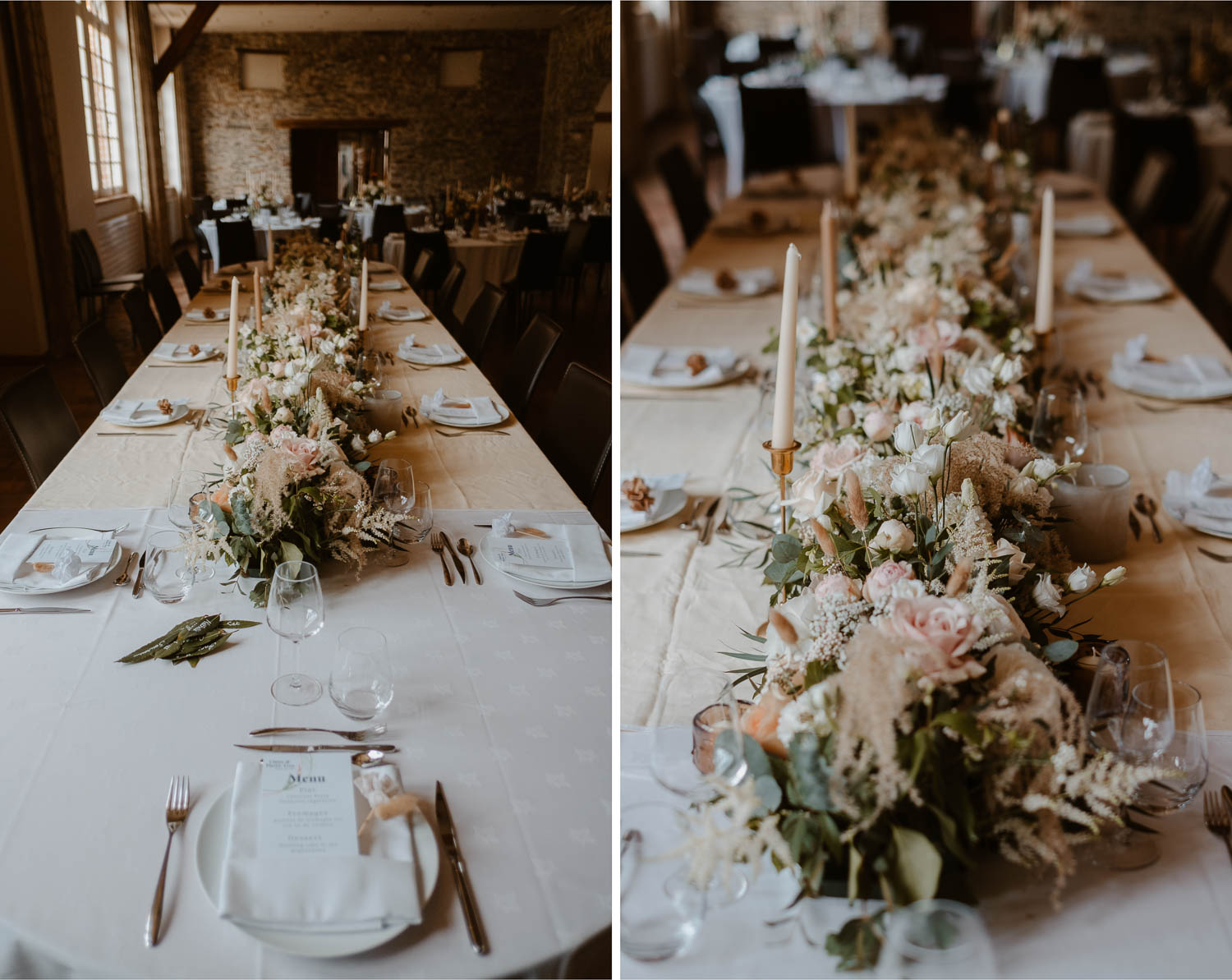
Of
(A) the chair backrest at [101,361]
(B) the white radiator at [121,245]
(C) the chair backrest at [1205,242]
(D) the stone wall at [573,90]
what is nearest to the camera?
(A) the chair backrest at [101,361]

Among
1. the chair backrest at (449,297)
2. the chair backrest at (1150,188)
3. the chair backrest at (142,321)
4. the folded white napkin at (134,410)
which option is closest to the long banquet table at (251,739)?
the folded white napkin at (134,410)

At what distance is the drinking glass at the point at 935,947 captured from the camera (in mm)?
876

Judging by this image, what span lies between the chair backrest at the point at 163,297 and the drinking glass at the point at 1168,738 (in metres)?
4.79

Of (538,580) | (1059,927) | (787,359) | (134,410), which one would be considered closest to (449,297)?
(134,410)

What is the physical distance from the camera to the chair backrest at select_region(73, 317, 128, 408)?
3562 millimetres

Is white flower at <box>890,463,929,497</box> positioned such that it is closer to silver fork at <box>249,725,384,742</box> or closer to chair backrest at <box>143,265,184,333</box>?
silver fork at <box>249,725,384,742</box>

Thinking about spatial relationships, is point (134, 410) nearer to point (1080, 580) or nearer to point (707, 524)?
point (707, 524)

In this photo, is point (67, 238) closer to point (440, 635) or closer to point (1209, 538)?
point (440, 635)

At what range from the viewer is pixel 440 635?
166 cm

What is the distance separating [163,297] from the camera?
16.5ft

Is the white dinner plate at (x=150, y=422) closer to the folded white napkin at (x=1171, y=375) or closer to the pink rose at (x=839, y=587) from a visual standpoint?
the pink rose at (x=839, y=587)

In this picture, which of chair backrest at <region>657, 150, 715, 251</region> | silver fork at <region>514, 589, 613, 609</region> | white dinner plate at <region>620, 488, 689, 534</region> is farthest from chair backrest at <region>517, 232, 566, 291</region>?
silver fork at <region>514, 589, 613, 609</region>

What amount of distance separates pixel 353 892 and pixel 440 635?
63 centimetres

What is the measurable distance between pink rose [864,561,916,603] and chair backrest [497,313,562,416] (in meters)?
2.42
